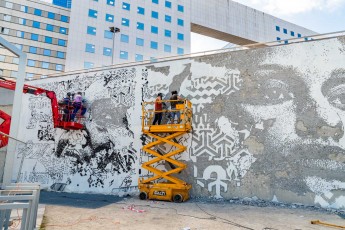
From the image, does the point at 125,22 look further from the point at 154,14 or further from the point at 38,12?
the point at 38,12

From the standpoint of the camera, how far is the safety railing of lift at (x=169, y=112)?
32.4 ft

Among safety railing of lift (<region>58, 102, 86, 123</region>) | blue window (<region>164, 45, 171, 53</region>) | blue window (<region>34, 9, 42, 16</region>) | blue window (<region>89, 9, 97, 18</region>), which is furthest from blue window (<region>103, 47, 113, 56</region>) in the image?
safety railing of lift (<region>58, 102, 86, 123</region>)

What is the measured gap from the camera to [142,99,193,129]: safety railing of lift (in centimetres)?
987

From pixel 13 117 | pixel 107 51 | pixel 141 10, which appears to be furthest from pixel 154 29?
pixel 13 117

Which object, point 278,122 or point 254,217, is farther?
point 278,122

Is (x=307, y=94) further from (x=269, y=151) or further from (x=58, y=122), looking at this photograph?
(x=58, y=122)

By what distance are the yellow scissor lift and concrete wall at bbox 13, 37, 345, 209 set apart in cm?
66

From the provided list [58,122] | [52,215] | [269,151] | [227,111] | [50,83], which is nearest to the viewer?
[52,215]

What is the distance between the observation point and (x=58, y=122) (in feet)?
38.2

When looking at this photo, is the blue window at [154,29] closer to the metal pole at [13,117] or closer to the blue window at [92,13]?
the blue window at [92,13]

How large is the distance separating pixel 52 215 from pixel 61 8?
4369cm

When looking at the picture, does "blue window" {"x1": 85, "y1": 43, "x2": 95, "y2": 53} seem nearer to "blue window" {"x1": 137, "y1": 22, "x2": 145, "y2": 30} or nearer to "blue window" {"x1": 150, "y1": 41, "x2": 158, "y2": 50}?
"blue window" {"x1": 137, "y1": 22, "x2": 145, "y2": 30}

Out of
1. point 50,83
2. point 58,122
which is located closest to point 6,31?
point 50,83

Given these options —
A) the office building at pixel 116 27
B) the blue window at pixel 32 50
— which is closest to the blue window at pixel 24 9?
the office building at pixel 116 27
